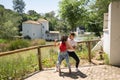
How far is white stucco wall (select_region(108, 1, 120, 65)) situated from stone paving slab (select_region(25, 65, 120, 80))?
485 mm

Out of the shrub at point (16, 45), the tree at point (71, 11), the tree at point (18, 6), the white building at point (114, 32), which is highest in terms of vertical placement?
the tree at point (18, 6)

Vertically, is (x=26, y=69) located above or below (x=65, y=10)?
below

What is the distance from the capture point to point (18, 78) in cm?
677

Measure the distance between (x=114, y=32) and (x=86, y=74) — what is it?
2203mm

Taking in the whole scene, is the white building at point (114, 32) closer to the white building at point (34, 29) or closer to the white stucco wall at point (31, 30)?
the white building at point (34, 29)

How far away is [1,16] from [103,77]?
40069 millimetres

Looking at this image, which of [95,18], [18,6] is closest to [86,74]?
[95,18]

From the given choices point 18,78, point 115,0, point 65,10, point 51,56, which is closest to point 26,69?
point 18,78

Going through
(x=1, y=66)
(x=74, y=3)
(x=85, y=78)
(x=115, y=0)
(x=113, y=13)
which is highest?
(x=74, y=3)

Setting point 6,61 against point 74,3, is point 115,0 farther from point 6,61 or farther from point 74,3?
point 74,3

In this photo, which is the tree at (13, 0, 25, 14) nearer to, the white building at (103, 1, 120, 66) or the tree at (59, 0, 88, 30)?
the tree at (59, 0, 88, 30)

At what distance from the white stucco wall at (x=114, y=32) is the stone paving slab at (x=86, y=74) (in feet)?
1.59

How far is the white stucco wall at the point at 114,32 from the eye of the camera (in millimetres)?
8000

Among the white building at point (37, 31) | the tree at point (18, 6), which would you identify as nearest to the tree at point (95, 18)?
the white building at point (37, 31)
